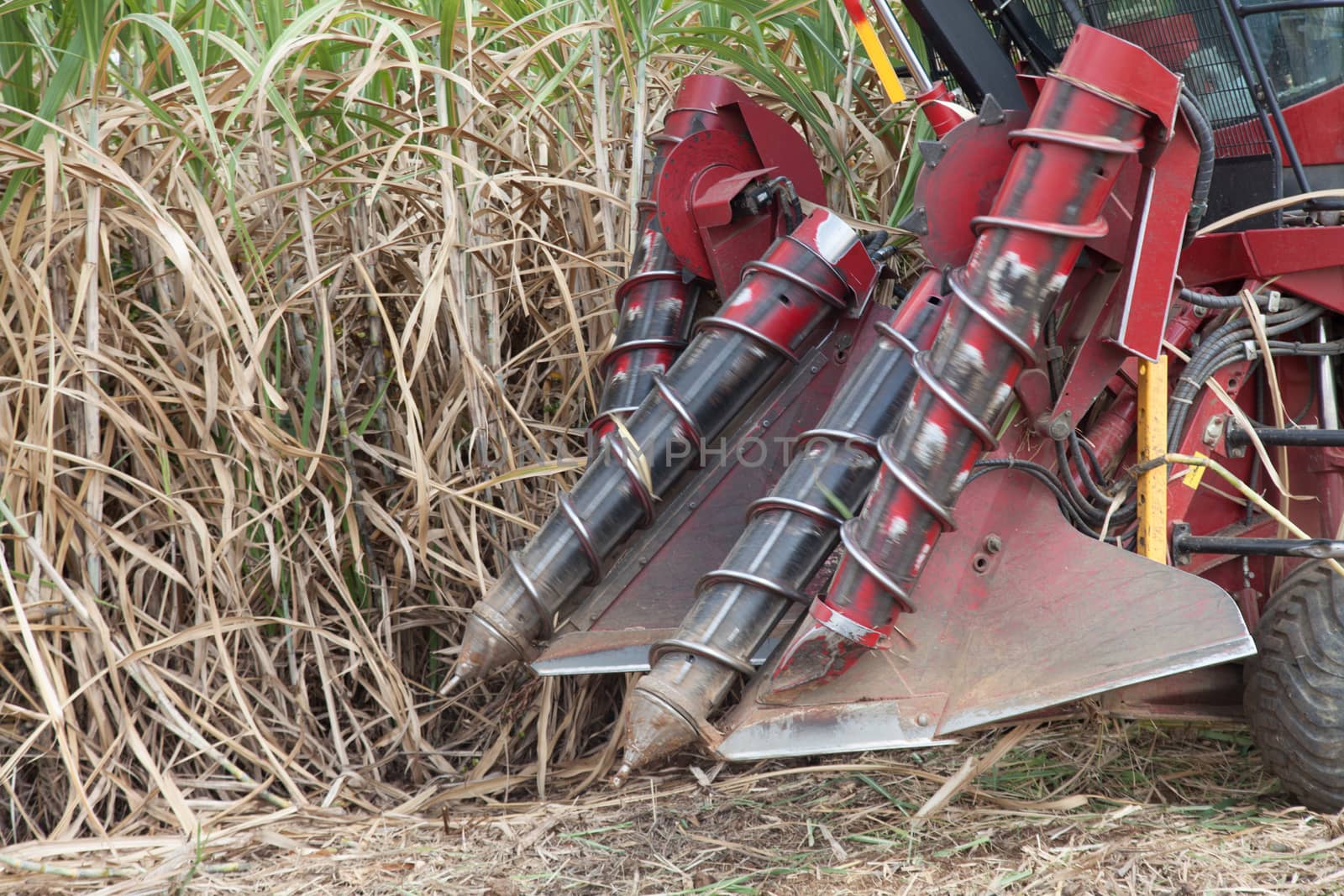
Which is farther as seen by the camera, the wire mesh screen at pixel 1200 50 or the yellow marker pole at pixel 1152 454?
the wire mesh screen at pixel 1200 50

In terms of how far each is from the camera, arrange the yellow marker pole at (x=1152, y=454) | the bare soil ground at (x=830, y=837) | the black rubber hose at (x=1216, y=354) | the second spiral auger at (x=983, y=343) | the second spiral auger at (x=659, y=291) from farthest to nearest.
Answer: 1. the second spiral auger at (x=659, y=291)
2. the black rubber hose at (x=1216, y=354)
3. the yellow marker pole at (x=1152, y=454)
4. the bare soil ground at (x=830, y=837)
5. the second spiral auger at (x=983, y=343)

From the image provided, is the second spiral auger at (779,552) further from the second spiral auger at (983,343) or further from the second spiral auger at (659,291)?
the second spiral auger at (659,291)

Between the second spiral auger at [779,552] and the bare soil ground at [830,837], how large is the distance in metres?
0.30

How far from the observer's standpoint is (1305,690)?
1.85 m

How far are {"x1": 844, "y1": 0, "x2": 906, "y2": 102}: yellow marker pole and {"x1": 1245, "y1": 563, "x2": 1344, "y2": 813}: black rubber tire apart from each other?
116 cm

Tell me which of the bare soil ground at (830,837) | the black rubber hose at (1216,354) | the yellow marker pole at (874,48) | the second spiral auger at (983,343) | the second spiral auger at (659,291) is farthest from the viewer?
the second spiral auger at (659,291)

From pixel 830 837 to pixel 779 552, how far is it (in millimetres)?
530

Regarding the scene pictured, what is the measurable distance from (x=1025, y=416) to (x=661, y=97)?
1514 mm

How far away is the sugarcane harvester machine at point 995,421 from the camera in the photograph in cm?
171

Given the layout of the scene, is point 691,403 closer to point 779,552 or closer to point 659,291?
point 659,291

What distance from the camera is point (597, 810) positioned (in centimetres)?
214

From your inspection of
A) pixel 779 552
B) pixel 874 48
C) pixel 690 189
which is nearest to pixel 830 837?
pixel 779 552

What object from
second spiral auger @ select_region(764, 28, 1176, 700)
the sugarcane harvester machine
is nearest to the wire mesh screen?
the sugarcane harvester machine

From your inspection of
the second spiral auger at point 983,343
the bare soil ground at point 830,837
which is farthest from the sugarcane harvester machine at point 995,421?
the bare soil ground at point 830,837
